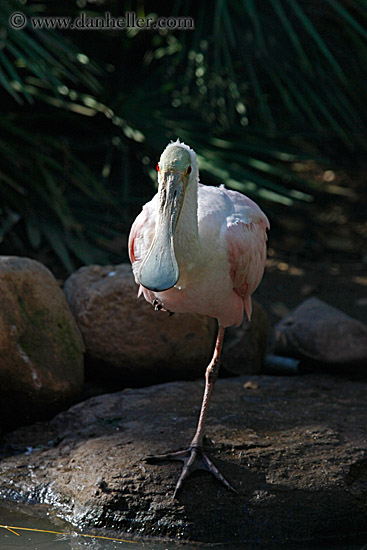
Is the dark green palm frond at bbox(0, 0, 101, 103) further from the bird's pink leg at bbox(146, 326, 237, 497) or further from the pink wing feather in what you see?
the bird's pink leg at bbox(146, 326, 237, 497)

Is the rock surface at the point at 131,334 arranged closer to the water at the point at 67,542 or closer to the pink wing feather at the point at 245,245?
the pink wing feather at the point at 245,245

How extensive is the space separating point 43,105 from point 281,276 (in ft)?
9.94

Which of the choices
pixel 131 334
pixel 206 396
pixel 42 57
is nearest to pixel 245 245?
pixel 206 396

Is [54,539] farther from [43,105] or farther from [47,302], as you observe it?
[43,105]

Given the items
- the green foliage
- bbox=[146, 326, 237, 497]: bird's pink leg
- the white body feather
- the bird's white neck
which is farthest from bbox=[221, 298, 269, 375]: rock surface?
the bird's white neck

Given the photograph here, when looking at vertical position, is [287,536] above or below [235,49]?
below

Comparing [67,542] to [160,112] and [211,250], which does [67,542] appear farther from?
[160,112]

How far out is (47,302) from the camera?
4.89m

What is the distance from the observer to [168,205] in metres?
3.64

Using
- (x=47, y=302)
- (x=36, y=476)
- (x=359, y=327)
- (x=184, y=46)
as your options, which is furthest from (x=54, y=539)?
(x=184, y=46)

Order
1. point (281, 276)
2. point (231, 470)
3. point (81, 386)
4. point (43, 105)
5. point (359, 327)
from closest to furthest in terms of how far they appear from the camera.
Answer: point (231, 470) < point (81, 386) < point (359, 327) < point (43, 105) < point (281, 276)

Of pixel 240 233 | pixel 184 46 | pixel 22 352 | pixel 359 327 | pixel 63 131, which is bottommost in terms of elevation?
pixel 22 352

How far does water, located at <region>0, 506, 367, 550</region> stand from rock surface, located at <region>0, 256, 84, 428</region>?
98cm

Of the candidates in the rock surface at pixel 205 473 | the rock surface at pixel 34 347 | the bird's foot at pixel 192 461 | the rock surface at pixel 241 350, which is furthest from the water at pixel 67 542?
the rock surface at pixel 241 350
